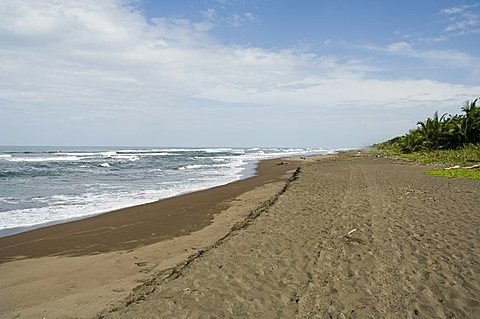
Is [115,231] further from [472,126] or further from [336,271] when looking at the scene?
[472,126]

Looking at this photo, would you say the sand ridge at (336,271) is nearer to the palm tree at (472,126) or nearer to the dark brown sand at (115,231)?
the dark brown sand at (115,231)

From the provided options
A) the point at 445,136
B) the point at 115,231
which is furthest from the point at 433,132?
the point at 115,231

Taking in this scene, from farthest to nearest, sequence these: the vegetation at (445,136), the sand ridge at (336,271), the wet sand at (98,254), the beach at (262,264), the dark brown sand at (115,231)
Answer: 1. the vegetation at (445,136)
2. the dark brown sand at (115,231)
3. the wet sand at (98,254)
4. the beach at (262,264)
5. the sand ridge at (336,271)

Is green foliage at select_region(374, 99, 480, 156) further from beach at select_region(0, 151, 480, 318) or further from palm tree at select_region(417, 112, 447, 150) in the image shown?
beach at select_region(0, 151, 480, 318)

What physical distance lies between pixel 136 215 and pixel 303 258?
23.2ft

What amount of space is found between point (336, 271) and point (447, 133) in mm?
41065

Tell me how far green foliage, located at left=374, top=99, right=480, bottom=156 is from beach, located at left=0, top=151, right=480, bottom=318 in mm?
31754

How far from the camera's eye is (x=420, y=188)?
14.2 m

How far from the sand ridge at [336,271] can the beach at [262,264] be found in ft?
0.07

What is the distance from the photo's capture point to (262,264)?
6215 millimetres

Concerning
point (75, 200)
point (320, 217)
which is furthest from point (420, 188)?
point (75, 200)

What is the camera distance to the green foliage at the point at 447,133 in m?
37.5

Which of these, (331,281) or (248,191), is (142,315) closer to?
(331,281)

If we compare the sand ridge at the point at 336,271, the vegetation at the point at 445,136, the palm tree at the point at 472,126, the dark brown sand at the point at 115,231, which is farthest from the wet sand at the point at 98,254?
the palm tree at the point at 472,126
